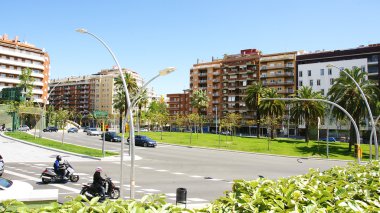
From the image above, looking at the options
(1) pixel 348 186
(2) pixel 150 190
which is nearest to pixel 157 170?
(2) pixel 150 190

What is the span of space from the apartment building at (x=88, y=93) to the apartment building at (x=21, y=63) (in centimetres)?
4228

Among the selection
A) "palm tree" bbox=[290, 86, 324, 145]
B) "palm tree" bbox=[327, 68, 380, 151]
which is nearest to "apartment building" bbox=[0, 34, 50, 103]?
"palm tree" bbox=[290, 86, 324, 145]

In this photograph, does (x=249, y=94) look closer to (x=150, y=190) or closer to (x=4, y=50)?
(x=150, y=190)

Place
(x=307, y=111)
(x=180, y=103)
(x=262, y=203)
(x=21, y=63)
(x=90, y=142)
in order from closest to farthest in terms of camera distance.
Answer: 1. (x=262, y=203)
2. (x=90, y=142)
3. (x=307, y=111)
4. (x=21, y=63)
5. (x=180, y=103)

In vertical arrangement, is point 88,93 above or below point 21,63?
below

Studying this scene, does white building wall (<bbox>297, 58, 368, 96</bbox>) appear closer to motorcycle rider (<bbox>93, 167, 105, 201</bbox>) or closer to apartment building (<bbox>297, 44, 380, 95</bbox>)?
apartment building (<bbox>297, 44, 380, 95</bbox>)

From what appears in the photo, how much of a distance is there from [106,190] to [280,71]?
8392 centimetres

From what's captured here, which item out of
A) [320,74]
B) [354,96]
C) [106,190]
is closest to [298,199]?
[106,190]

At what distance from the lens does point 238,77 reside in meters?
102

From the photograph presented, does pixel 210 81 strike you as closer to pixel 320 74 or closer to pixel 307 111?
pixel 320 74

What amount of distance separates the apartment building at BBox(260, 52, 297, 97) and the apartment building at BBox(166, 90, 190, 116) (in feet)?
129

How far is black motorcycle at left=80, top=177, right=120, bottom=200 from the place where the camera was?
13.2 m

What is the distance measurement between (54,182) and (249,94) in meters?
53.2

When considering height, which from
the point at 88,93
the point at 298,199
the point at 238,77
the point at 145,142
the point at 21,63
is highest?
the point at 21,63
